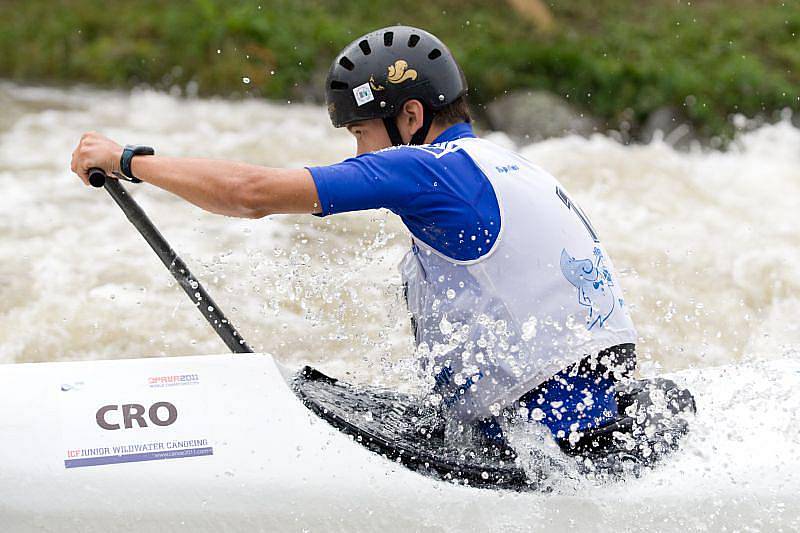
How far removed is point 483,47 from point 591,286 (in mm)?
7900

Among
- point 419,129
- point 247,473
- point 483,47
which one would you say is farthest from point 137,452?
point 483,47

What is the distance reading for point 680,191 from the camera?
7.79 meters

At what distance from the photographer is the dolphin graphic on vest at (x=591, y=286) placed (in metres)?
2.72

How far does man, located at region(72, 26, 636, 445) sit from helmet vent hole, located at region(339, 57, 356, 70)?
350 millimetres

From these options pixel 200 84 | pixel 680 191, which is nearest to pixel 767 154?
pixel 680 191

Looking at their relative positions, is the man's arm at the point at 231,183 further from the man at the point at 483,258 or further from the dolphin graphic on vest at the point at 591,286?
the dolphin graphic on vest at the point at 591,286

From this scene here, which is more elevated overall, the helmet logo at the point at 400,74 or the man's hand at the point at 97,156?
the helmet logo at the point at 400,74

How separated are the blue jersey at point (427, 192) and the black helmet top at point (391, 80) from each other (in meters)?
0.26

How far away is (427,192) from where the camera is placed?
2613mm

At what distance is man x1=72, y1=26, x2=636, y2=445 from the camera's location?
8.51 ft

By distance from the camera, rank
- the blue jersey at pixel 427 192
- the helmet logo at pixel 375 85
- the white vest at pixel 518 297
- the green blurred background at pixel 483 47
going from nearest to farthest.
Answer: the blue jersey at pixel 427 192 < the white vest at pixel 518 297 < the helmet logo at pixel 375 85 < the green blurred background at pixel 483 47

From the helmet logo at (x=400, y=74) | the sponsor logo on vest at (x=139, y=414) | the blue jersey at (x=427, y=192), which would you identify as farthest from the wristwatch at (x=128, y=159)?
the helmet logo at (x=400, y=74)

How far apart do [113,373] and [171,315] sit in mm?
2528

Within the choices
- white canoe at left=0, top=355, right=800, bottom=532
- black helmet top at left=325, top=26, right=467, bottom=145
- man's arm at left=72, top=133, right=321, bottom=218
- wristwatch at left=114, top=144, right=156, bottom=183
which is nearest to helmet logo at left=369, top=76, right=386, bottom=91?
black helmet top at left=325, top=26, right=467, bottom=145
